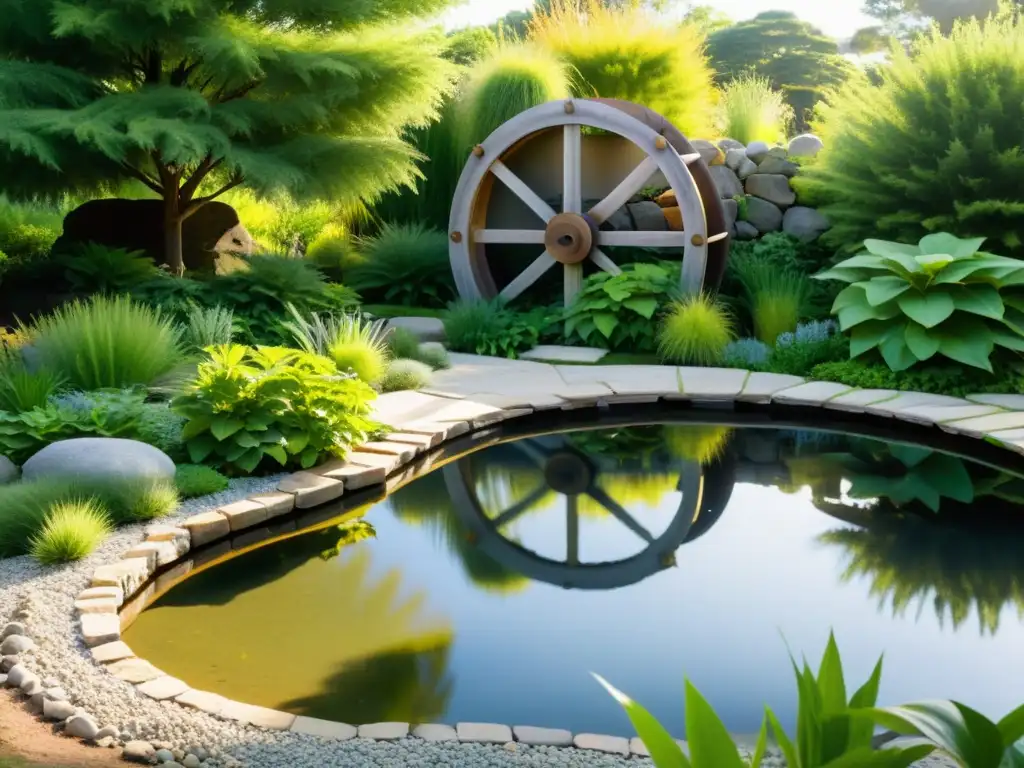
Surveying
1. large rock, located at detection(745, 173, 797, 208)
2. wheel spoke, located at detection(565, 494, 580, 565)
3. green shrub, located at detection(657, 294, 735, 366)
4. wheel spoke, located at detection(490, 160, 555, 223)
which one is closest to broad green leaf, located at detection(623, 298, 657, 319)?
green shrub, located at detection(657, 294, 735, 366)

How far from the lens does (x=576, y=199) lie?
27.3 feet

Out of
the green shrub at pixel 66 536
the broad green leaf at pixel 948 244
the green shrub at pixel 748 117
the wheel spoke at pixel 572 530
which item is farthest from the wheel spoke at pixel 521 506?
the green shrub at pixel 748 117

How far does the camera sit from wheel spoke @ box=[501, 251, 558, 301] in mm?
8422

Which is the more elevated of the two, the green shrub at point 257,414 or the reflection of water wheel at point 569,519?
the green shrub at point 257,414

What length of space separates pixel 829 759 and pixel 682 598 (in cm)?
196

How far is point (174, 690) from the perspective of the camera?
107 inches

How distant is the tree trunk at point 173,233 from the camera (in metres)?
7.46

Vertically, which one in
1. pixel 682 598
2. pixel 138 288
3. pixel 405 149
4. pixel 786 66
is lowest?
pixel 682 598

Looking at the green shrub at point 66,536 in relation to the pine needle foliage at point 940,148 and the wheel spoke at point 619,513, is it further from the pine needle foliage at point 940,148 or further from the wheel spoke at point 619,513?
the pine needle foliage at point 940,148

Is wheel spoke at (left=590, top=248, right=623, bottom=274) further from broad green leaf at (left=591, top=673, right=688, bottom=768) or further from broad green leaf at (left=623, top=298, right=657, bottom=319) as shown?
broad green leaf at (left=591, top=673, right=688, bottom=768)

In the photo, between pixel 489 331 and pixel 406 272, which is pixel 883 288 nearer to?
pixel 489 331

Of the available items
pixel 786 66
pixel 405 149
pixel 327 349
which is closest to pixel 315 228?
pixel 405 149

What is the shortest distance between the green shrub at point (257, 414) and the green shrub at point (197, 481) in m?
0.13

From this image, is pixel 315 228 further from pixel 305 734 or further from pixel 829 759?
pixel 829 759
